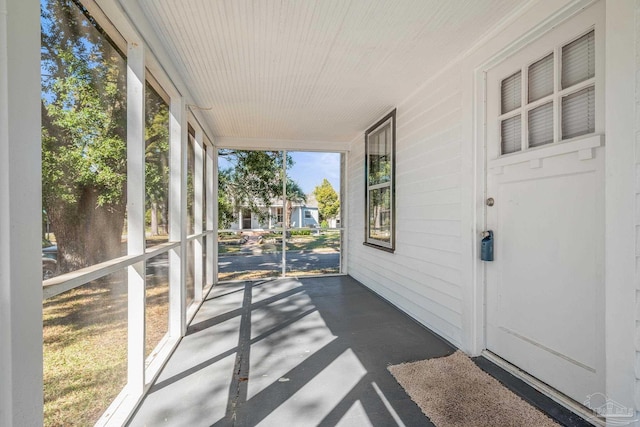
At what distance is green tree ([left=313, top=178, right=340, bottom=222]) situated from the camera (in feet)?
19.5

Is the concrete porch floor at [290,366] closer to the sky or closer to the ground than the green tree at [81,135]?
closer to the ground

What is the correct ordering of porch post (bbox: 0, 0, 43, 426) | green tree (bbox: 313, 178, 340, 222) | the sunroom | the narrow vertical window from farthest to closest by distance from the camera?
green tree (bbox: 313, 178, 340, 222) → the narrow vertical window → the sunroom → porch post (bbox: 0, 0, 43, 426)

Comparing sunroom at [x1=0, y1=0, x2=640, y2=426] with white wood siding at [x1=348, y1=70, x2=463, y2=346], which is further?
white wood siding at [x1=348, y1=70, x2=463, y2=346]

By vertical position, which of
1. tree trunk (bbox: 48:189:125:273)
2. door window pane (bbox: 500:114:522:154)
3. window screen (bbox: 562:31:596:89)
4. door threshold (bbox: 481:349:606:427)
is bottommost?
door threshold (bbox: 481:349:606:427)

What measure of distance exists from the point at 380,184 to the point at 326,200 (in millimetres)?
1738

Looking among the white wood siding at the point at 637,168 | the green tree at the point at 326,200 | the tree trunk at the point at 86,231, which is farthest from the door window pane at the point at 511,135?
the green tree at the point at 326,200

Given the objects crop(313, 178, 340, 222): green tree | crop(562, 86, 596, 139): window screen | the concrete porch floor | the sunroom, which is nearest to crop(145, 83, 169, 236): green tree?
the sunroom

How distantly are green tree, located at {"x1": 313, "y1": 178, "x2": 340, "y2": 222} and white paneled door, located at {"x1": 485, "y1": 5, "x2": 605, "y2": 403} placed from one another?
373cm

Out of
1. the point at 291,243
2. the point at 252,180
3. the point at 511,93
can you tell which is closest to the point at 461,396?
the point at 511,93

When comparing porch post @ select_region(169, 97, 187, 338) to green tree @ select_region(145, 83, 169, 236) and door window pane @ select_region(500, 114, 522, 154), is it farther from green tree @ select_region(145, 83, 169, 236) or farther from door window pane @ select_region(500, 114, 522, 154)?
door window pane @ select_region(500, 114, 522, 154)

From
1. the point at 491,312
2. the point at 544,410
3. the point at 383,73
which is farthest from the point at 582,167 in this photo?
the point at 383,73

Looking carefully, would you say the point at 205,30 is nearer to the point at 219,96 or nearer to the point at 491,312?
the point at 219,96

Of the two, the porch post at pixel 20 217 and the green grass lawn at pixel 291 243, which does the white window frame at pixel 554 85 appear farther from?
the green grass lawn at pixel 291 243

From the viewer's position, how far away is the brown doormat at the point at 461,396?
175 cm
